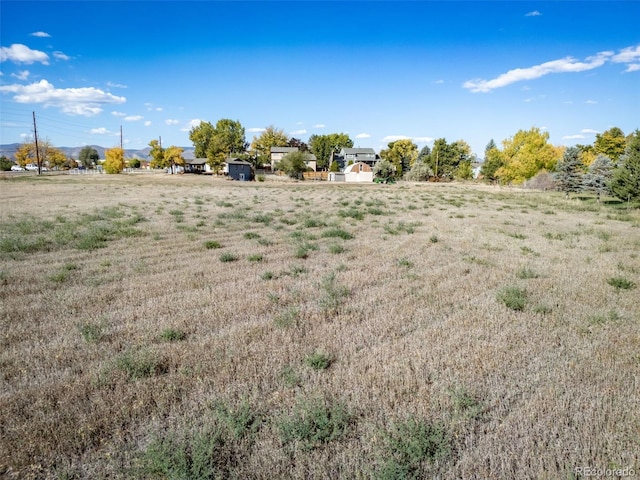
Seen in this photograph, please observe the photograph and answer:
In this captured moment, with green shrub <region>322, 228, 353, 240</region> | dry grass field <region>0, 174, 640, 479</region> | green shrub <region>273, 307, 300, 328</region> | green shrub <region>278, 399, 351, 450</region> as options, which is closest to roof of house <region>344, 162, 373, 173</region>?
green shrub <region>322, 228, 353, 240</region>

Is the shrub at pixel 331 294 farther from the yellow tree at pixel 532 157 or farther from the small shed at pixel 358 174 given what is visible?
the small shed at pixel 358 174

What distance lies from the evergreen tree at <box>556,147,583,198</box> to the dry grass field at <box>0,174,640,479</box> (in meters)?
35.3

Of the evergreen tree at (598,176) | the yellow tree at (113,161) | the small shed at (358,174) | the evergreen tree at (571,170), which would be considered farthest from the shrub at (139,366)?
the yellow tree at (113,161)

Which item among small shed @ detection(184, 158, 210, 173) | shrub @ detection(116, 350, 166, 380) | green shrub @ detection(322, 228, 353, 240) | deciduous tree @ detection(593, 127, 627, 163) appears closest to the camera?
shrub @ detection(116, 350, 166, 380)

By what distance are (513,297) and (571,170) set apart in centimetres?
4130

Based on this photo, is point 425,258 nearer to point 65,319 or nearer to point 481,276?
point 481,276

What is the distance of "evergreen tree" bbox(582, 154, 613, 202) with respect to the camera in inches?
1462

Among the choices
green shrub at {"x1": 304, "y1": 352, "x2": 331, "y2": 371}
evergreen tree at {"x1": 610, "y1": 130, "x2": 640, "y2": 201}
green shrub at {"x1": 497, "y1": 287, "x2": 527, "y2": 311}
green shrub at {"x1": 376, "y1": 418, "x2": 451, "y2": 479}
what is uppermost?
evergreen tree at {"x1": 610, "y1": 130, "x2": 640, "y2": 201}

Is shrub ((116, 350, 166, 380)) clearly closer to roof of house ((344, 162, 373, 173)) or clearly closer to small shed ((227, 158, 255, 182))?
small shed ((227, 158, 255, 182))

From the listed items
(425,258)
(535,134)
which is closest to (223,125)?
(535,134)

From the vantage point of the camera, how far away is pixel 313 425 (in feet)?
12.5

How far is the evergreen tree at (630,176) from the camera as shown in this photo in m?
26.9

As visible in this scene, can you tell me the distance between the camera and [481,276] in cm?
939

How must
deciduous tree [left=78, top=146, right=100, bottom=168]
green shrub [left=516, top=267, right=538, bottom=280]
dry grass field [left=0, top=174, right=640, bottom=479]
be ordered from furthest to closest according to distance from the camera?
deciduous tree [left=78, top=146, right=100, bottom=168] → green shrub [left=516, top=267, right=538, bottom=280] → dry grass field [left=0, top=174, right=640, bottom=479]
